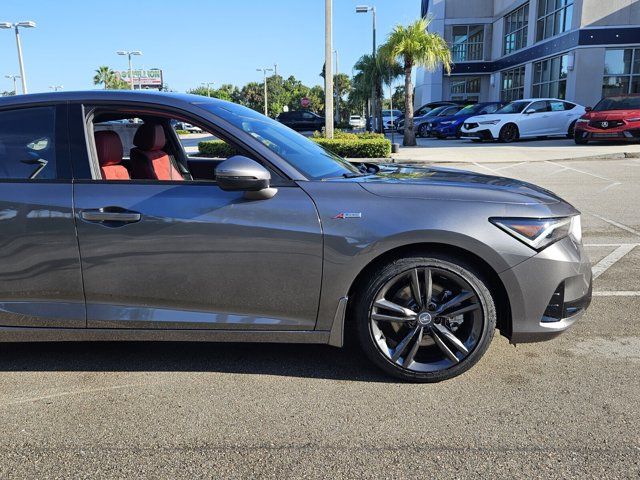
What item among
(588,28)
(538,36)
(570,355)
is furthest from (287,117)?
(570,355)

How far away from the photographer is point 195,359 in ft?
11.7

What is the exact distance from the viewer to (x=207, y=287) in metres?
3.05

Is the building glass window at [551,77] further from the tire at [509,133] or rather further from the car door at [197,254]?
the car door at [197,254]

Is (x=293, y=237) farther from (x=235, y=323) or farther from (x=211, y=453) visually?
(x=211, y=453)

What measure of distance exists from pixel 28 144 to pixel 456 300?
2.58 metres

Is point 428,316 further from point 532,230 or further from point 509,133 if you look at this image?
point 509,133

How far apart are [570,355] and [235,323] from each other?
2116 mm

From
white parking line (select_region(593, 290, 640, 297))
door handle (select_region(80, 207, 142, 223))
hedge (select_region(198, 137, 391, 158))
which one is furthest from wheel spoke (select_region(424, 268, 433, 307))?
hedge (select_region(198, 137, 391, 158))

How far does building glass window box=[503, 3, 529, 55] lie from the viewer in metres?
31.9

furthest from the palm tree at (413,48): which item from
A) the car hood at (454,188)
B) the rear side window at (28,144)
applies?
the rear side window at (28,144)

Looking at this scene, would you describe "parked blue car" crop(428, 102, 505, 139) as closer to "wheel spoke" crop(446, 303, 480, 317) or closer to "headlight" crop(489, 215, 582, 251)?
"headlight" crop(489, 215, 582, 251)

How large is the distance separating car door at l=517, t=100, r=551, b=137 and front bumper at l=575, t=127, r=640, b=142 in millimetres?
2023

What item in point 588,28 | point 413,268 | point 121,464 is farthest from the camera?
point 588,28

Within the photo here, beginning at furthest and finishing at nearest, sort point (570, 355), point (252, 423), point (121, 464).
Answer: point (570, 355) → point (252, 423) → point (121, 464)
